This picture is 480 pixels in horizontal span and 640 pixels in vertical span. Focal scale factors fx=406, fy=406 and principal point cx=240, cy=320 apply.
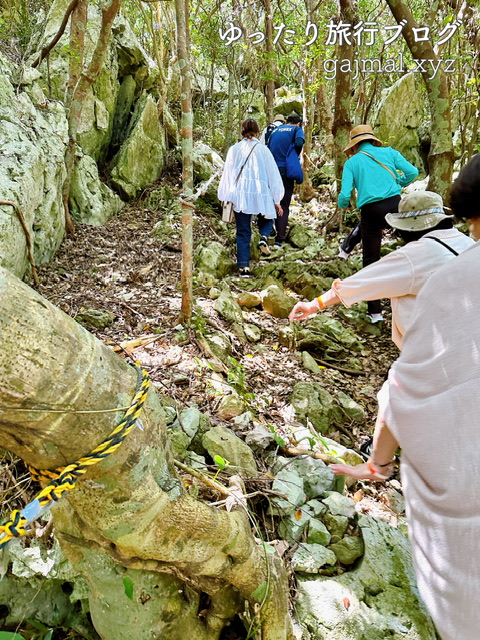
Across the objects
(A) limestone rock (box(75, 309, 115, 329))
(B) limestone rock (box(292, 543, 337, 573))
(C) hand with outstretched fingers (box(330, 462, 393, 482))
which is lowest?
(B) limestone rock (box(292, 543, 337, 573))

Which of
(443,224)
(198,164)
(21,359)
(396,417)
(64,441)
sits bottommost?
(396,417)

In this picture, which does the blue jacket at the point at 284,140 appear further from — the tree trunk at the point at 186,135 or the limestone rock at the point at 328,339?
the tree trunk at the point at 186,135

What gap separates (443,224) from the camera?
2367mm

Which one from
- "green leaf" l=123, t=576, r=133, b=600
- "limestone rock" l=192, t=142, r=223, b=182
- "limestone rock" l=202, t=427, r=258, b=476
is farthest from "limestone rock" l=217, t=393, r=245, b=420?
"limestone rock" l=192, t=142, r=223, b=182

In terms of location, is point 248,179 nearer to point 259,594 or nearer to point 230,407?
point 230,407

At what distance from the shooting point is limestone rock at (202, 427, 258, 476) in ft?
8.07

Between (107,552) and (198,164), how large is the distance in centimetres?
830

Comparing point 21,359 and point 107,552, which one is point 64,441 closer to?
point 21,359

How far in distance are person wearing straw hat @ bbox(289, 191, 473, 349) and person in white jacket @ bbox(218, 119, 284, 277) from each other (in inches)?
145

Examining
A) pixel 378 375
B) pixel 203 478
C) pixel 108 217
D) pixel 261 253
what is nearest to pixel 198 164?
pixel 108 217

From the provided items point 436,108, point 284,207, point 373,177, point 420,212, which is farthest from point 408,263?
point 284,207

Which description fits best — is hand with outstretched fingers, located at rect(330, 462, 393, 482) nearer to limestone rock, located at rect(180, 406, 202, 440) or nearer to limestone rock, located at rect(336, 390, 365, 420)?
limestone rock, located at rect(180, 406, 202, 440)

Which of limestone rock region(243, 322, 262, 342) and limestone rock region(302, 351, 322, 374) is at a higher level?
Result: limestone rock region(243, 322, 262, 342)

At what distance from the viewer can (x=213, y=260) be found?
19.7 ft
